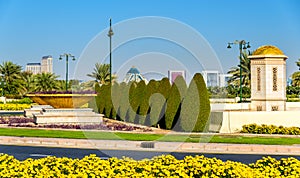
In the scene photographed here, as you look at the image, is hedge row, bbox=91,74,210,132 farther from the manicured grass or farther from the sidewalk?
the sidewalk

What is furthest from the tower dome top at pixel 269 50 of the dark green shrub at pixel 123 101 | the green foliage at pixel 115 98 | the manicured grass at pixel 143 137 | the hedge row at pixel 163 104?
the manicured grass at pixel 143 137

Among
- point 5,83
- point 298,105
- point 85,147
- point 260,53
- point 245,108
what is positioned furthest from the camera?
point 5,83

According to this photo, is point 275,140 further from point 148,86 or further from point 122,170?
point 122,170

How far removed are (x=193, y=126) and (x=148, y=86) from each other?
18.8ft

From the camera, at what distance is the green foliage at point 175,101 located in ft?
77.8

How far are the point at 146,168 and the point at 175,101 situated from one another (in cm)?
1602

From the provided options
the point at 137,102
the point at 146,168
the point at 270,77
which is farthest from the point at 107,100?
the point at 146,168

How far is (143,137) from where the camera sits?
1959cm

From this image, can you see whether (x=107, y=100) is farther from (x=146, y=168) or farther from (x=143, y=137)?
(x=146, y=168)

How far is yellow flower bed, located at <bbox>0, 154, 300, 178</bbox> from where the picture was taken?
759 cm

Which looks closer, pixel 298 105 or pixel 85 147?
pixel 85 147

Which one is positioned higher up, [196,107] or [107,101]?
[107,101]

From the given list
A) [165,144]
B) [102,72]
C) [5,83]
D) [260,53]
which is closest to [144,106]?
[260,53]

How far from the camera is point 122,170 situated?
26.1 ft
